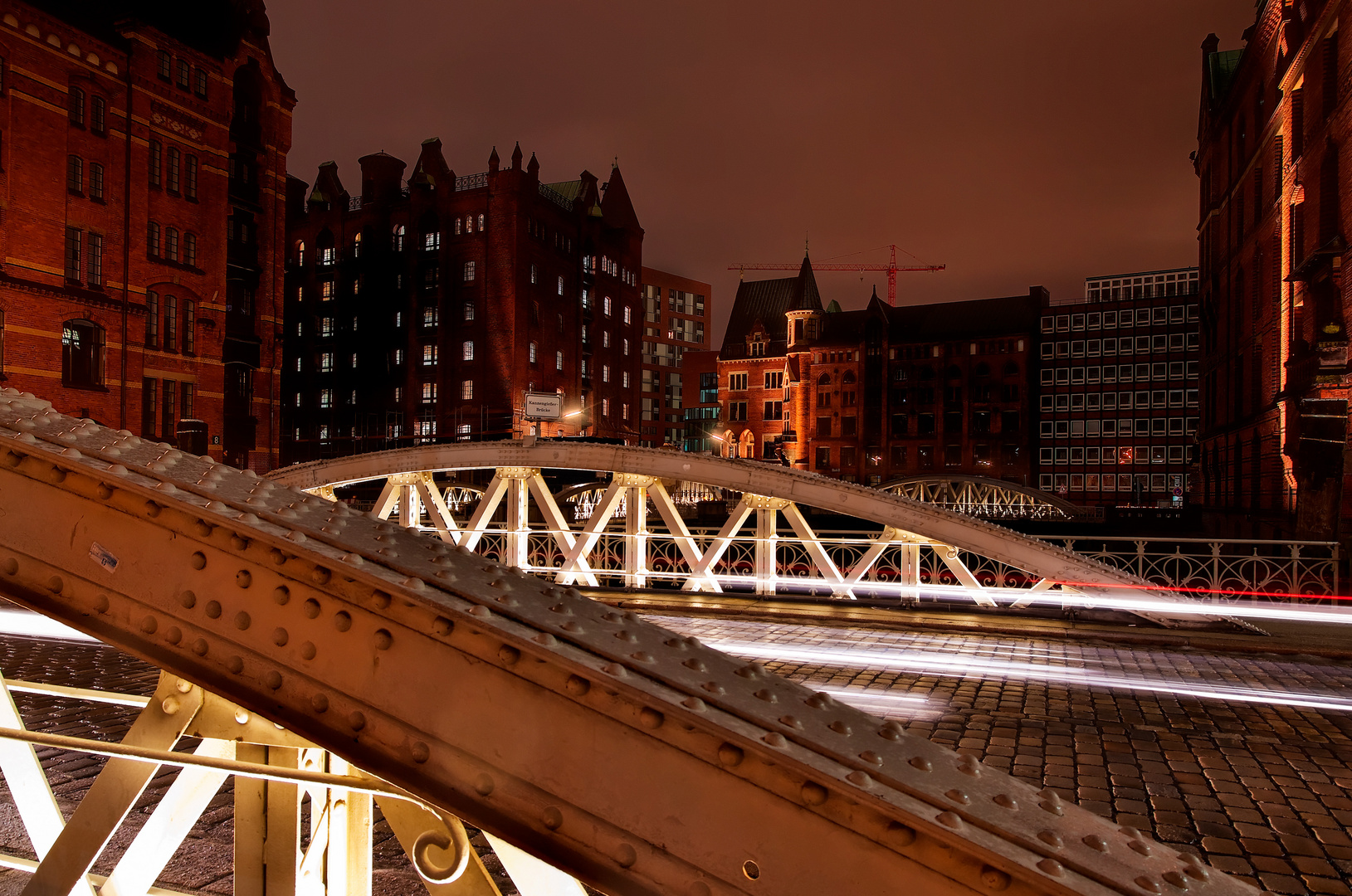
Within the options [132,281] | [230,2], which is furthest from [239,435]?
[230,2]

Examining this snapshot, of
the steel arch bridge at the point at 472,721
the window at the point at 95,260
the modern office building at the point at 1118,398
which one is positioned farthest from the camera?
the modern office building at the point at 1118,398

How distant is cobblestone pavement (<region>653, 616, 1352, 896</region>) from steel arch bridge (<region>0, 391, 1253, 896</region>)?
12.1ft

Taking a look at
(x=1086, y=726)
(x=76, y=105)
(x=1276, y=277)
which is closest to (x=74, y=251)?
(x=76, y=105)

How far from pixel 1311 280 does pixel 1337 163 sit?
3321 mm

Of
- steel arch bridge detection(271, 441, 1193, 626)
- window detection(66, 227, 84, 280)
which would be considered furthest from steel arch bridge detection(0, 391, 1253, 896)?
window detection(66, 227, 84, 280)

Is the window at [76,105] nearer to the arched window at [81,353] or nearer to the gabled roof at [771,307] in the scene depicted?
the arched window at [81,353]

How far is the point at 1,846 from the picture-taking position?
4.85 m

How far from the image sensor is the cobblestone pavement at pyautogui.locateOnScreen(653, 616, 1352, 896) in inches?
219

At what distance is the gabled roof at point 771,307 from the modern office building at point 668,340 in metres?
17.3

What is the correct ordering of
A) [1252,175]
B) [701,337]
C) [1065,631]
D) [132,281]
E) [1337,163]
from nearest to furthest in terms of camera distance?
[1065,631] → [1337,163] → [132,281] → [1252,175] → [701,337]

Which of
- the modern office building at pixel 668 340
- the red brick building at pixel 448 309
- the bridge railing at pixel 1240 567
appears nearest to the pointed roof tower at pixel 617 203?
the red brick building at pixel 448 309

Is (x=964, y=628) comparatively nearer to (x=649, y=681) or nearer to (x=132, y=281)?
(x=649, y=681)

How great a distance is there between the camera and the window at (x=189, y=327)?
39.4m

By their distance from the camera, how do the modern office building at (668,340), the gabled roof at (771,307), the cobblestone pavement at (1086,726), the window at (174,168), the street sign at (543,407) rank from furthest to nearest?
the modern office building at (668,340), the gabled roof at (771,307), the window at (174,168), the street sign at (543,407), the cobblestone pavement at (1086,726)
